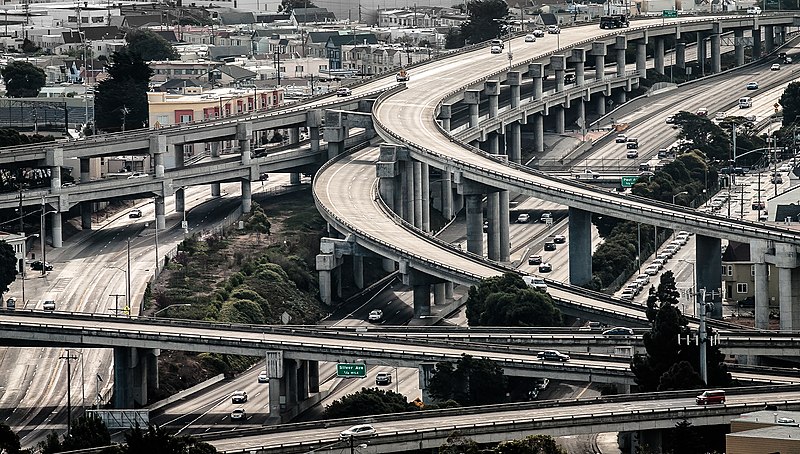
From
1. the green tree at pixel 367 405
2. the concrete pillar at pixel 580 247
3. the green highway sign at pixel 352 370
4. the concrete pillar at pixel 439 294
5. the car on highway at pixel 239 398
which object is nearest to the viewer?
the green tree at pixel 367 405

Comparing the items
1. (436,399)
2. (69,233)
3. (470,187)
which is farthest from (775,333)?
(69,233)

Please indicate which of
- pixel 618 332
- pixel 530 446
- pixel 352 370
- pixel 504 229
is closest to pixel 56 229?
pixel 504 229

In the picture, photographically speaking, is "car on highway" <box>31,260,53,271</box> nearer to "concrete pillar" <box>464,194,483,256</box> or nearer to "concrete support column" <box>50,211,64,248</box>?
"concrete support column" <box>50,211,64,248</box>

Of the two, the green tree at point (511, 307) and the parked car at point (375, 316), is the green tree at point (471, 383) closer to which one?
the green tree at point (511, 307)

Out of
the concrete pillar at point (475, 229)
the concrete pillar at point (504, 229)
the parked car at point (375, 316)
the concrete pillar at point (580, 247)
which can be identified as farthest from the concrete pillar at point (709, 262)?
the concrete pillar at point (504, 229)

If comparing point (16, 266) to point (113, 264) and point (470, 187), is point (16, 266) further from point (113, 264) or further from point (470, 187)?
point (470, 187)

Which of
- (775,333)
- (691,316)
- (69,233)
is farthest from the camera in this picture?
(69,233)
